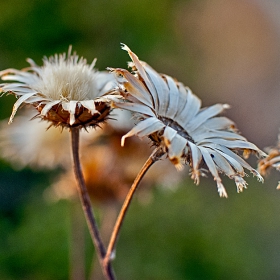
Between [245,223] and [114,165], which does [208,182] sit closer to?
[245,223]

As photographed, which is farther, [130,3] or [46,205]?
[130,3]

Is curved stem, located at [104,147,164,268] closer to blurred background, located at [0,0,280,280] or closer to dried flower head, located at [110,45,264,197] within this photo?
dried flower head, located at [110,45,264,197]

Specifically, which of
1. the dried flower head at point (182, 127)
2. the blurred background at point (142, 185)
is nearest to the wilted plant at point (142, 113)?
the dried flower head at point (182, 127)

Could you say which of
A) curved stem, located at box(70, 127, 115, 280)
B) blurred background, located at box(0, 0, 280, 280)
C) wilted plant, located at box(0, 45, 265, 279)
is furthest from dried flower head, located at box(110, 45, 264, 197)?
blurred background, located at box(0, 0, 280, 280)

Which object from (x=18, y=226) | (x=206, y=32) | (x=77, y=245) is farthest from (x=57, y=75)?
(x=206, y=32)

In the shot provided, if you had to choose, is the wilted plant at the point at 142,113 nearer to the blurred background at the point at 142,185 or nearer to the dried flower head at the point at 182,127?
the dried flower head at the point at 182,127

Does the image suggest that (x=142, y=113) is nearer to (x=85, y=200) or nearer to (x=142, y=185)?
(x=85, y=200)
